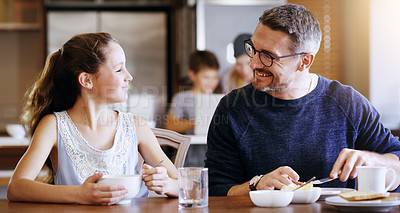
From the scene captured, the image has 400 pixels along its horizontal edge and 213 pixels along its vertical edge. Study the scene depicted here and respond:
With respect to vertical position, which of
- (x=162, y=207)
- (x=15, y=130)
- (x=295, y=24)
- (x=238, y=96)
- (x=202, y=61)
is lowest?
(x=15, y=130)

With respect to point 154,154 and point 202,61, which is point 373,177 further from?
point 202,61

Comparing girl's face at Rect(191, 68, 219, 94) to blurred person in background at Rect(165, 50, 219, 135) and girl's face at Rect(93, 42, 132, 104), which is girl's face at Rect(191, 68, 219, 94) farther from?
girl's face at Rect(93, 42, 132, 104)

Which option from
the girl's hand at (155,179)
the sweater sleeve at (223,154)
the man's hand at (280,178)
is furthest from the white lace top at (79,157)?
the man's hand at (280,178)

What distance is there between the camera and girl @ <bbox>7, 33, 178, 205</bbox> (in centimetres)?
162

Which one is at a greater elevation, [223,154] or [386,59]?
[386,59]

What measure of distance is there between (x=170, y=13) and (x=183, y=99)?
1.79 metres

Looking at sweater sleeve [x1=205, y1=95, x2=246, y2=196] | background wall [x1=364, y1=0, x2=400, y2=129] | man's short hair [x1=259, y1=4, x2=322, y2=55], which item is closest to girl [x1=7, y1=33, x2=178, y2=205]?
sweater sleeve [x1=205, y1=95, x2=246, y2=196]

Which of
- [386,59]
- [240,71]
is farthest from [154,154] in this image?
[386,59]

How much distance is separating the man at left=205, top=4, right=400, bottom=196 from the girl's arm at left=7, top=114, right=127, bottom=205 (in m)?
0.50

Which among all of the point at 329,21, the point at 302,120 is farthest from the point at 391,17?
the point at 302,120

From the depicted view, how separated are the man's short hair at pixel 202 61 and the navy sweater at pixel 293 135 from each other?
7.34ft

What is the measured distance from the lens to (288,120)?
1679mm

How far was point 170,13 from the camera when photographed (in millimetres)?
5480

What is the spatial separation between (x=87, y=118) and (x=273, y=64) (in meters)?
0.68
